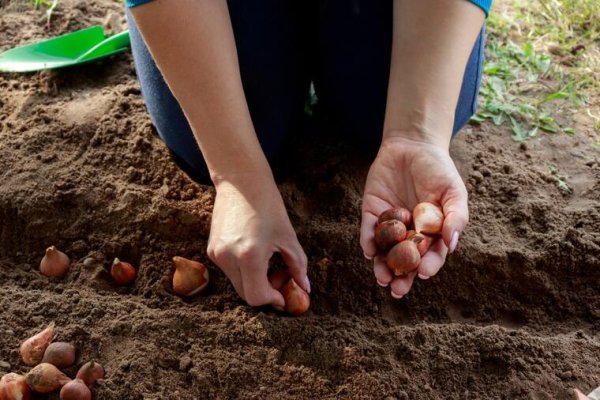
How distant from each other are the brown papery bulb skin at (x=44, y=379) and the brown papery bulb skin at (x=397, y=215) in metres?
0.72

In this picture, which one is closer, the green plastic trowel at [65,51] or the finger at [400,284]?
the finger at [400,284]

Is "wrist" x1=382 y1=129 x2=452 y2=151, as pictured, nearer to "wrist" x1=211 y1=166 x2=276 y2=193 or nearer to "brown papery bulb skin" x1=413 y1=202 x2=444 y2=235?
"brown papery bulb skin" x1=413 y1=202 x2=444 y2=235

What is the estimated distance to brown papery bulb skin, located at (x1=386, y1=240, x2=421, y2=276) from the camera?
1417 millimetres

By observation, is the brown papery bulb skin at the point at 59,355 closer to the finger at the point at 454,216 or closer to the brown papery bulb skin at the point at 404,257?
the brown papery bulb skin at the point at 404,257

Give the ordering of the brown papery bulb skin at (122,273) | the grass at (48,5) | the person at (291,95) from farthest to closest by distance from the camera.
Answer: the grass at (48,5)
the brown papery bulb skin at (122,273)
the person at (291,95)

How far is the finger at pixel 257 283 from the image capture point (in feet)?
4.72

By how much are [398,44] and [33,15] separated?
1482 mm

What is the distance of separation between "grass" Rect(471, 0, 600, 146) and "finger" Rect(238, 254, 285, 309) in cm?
105

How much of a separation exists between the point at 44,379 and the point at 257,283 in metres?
0.46

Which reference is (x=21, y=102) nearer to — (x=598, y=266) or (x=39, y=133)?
(x=39, y=133)

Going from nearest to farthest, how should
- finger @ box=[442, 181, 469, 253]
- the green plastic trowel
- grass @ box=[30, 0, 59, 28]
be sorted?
finger @ box=[442, 181, 469, 253]
the green plastic trowel
grass @ box=[30, 0, 59, 28]

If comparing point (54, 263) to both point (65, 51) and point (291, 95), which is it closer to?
point (291, 95)

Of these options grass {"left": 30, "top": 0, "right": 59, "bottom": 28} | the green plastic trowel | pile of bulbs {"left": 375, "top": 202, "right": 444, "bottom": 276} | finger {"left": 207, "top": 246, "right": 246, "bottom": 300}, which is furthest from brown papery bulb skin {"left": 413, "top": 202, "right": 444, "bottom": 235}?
grass {"left": 30, "top": 0, "right": 59, "bottom": 28}

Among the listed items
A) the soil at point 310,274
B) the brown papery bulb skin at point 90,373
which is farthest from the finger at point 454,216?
the brown papery bulb skin at point 90,373
